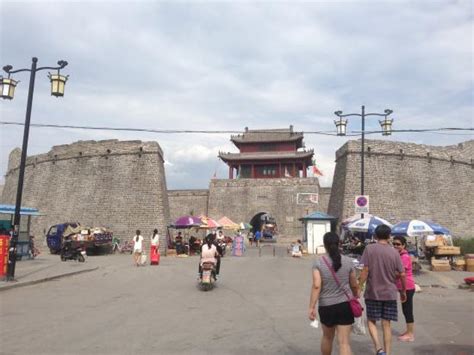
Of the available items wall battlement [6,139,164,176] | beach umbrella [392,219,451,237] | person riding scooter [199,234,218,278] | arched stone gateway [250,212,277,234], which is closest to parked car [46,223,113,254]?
wall battlement [6,139,164,176]

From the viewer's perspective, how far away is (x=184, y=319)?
7.27 meters

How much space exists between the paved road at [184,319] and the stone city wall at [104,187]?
1580cm

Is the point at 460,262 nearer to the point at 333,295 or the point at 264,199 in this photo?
the point at 333,295

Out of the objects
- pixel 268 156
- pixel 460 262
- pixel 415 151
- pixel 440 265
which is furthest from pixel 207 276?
pixel 268 156

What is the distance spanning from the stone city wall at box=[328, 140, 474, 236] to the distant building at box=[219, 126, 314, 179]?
18688mm

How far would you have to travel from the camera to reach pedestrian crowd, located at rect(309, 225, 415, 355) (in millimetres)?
4320

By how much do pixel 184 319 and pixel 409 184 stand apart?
25.2m

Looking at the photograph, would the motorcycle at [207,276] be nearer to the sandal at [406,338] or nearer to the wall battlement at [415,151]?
the sandal at [406,338]

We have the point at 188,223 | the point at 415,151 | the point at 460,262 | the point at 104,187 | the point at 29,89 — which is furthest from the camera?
the point at 415,151

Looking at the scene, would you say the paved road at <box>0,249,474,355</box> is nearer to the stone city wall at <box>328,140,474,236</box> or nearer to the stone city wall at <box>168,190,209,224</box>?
Answer: the stone city wall at <box>328,140,474,236</box>

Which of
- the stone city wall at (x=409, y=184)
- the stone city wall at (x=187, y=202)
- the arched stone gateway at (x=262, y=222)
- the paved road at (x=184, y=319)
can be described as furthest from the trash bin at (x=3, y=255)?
the arched stone gateway at (x=262, y=222)

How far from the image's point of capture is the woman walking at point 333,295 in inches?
169

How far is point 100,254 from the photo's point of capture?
2438cm

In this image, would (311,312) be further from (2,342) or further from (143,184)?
(143,184)
